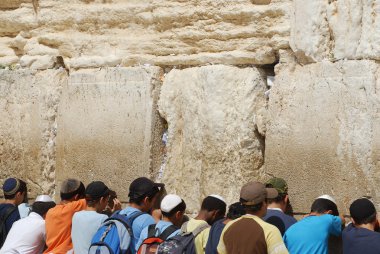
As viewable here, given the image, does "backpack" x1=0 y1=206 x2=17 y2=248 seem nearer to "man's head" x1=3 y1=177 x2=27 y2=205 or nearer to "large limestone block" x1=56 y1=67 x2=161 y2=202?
"man's head" x1=3 y1=177 x2=27 y2=205

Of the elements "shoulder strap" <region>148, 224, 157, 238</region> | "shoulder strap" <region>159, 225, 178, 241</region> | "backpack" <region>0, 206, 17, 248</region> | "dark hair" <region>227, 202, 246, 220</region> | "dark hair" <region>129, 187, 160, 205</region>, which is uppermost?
"dark hair" <region>227, 202, 246, 220</region>

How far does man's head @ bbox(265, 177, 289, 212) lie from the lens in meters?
8.10

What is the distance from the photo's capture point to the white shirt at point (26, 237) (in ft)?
27.8

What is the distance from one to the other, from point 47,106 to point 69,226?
7.32 ft

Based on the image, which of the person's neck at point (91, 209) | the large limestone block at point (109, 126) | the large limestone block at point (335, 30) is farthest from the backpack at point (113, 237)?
the large limestone block at point (335, 30)

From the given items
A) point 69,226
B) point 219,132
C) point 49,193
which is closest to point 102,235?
point 69,226

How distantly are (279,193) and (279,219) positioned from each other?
0.47 metres

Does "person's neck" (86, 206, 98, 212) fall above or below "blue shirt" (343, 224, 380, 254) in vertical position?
below

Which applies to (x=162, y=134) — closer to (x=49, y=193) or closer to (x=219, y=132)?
(x=219, y=132)

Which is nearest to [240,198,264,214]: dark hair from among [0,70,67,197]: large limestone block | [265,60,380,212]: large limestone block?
[265,60,380,212]: large limestone block

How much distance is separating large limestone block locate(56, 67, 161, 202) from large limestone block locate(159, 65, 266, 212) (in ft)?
1.20

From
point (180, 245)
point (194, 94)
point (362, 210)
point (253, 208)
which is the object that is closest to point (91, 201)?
point (180, 245)

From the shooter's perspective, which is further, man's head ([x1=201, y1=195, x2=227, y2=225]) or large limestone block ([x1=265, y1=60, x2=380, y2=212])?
large limestone block ([x1=265, y1=60, x2=380, y2=212])

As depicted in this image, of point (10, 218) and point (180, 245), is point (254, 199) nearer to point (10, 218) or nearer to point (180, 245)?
point (180, 245)
